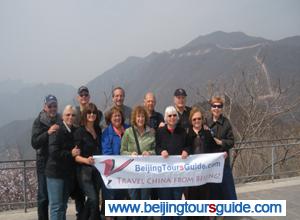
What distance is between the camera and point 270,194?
7836 millimetres

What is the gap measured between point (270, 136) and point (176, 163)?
13.0 meters

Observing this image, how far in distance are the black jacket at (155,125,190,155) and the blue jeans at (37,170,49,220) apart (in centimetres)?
179

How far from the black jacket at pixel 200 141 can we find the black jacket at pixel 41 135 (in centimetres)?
202

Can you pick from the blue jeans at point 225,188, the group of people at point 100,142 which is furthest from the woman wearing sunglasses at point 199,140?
the blue jeans at point 225,188

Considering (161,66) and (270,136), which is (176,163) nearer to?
(270,136)

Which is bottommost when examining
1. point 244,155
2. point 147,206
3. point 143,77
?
point 244,155

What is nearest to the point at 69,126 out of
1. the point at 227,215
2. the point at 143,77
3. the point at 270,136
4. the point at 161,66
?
the point at 227,215

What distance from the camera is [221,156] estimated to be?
583 centimetres

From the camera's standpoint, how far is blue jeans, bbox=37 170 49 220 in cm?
548

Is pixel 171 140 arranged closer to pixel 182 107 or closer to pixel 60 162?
pixel 182 107

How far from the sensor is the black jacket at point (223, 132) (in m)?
5.80

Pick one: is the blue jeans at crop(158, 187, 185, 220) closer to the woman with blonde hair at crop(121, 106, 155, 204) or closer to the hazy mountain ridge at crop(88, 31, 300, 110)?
the woman with blonde hair at crop(121, 106, 155, 204)

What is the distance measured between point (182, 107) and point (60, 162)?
212 centimetres

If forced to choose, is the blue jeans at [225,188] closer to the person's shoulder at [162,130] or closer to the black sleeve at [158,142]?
the black sleeve at [158,142]
